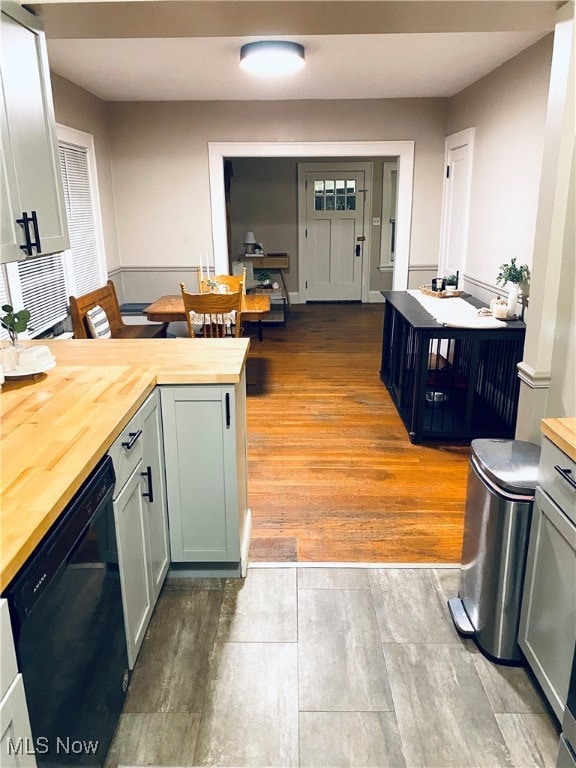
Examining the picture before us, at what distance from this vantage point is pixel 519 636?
186 centimetres

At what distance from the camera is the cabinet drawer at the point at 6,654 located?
963 millimetres

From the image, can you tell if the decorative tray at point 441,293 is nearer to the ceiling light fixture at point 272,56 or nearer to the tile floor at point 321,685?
the ceiling light fixture at point 272,56

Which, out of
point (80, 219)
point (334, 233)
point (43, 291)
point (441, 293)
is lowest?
point (441, 293)

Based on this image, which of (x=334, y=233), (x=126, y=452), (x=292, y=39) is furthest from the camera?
(x=334, y=233)

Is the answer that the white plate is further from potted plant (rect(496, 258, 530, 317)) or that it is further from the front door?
the front door

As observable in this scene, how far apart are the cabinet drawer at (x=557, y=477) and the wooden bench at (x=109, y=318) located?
324cm

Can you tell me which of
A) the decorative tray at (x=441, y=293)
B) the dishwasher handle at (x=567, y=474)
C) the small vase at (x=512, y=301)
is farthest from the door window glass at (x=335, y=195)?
the dishwasher handle at (x=567, y=474)

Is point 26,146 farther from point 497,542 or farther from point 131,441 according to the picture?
point 497,542

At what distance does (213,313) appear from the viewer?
4.11 m

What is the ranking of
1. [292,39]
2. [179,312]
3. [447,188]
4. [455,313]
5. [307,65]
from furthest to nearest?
[447,188], [179,312], [307,65], [455,313], [292,39]

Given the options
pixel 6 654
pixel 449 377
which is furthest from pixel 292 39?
pixel 6 654

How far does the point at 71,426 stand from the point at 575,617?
1441mm

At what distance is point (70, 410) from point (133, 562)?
51 cm

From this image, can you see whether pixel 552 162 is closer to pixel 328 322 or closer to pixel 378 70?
pixel 378 70
